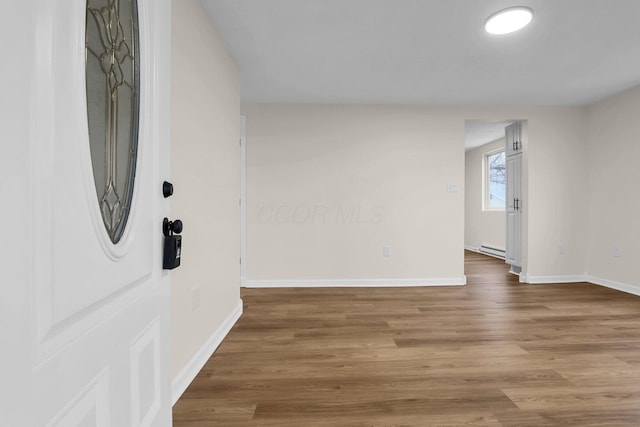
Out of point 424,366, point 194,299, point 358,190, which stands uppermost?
point 358,190

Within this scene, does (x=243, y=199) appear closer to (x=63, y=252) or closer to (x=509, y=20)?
(x=509, y=20)

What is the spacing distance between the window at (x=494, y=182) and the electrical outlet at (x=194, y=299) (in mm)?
6538

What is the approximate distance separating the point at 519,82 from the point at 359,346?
3.18 meters

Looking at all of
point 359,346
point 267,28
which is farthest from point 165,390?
point 267,28

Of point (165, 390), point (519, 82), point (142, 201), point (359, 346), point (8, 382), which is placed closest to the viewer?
point (8, 382)

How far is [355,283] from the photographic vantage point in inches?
154

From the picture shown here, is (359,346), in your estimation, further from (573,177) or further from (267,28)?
(573,177)

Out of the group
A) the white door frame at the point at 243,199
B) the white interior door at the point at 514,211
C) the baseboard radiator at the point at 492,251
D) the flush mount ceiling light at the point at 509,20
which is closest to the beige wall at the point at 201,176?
the white door frame at the point at 243,199

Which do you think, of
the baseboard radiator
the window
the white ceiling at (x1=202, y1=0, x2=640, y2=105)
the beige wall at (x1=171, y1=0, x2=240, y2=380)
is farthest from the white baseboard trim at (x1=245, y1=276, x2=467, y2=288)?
the window

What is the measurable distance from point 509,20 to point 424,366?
242cm

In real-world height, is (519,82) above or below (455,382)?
above

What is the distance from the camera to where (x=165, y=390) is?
92 cm

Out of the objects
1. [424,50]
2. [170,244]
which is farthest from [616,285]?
[170,244]

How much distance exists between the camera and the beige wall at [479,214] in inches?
247
